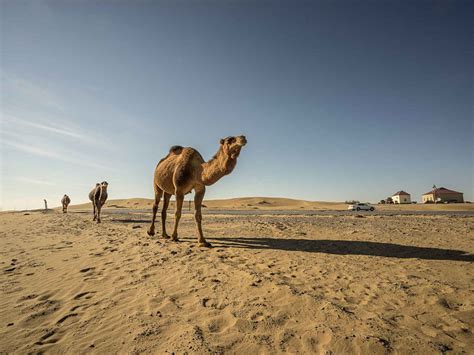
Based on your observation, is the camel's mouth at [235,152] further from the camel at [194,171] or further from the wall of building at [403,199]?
the wall of building at [403,199]

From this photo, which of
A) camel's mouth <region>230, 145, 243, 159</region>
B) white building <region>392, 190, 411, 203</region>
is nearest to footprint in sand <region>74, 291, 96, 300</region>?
camel's mouth <region>230, 145, 243, 159</region>

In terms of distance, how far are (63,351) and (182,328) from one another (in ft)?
4.22

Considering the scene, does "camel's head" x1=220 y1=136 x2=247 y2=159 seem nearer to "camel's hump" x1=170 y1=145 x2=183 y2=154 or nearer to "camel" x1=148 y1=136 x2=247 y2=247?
"camel" x1=148 y1=136 x2=247 y2=247

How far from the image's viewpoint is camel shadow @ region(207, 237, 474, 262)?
20.8ft

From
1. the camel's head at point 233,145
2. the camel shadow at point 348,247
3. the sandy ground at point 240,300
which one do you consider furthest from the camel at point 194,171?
the sandy ground at point 240,300

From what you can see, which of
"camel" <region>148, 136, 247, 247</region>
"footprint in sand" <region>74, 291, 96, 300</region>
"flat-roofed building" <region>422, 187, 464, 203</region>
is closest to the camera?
"footprint in sand" <region>74, 291, 96, 300</region>

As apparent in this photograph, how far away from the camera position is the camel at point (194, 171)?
6.77 metres

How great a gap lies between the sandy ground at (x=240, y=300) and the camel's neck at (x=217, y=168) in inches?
80.4

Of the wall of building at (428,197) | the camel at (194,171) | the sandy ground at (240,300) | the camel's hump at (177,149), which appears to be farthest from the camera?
the wall of building at (428,197)

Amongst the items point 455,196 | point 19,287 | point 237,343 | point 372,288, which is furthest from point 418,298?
point 455,196

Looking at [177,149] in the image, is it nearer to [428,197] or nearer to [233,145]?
[233,145]

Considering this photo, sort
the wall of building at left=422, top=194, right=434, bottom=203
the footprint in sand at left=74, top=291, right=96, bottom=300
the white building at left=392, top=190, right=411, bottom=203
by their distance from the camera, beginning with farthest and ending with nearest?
1. the white building at left=392, top=190, right=411, bottom=203
2. the wall of building at left=422, top=194, right=434, bottom=203
3. the footprint in sand at left=74, top=291, right=96, bottom=300

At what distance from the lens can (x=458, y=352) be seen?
256cm

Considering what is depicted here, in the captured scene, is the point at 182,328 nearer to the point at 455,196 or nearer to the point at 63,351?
the point at 63,351
